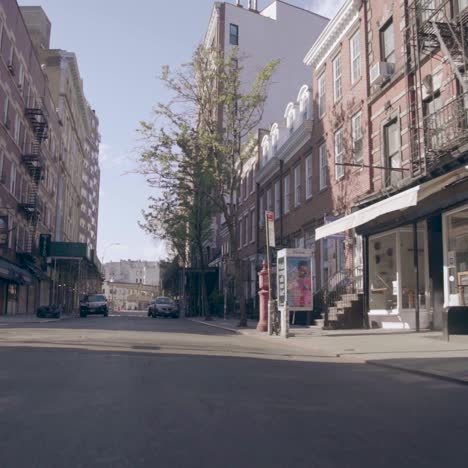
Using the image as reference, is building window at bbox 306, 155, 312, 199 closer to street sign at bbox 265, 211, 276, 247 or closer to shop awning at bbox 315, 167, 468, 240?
street sign at bbox 265, 211, 276, 247

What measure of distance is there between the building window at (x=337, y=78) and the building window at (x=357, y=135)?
94.7 inches

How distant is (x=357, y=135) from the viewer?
73.2 feet

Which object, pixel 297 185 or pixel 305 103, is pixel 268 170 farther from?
pixel 305 103

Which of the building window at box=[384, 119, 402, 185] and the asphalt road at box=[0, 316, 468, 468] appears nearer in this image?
the asphalt road at box=[0, 316, 468, 468]

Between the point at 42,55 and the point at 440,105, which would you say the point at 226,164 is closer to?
the point at 440,105

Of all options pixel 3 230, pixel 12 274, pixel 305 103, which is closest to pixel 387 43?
pixel 305 103

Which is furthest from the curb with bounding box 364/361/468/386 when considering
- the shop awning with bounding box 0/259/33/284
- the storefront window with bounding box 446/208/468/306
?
the shop awning with bounding box 0/259/33/284

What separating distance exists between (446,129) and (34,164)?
37.0 metres

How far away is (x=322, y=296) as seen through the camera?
24062 millimetres

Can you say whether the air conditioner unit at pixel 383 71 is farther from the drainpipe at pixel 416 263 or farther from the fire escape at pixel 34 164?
the fire escape at pixel 34 164

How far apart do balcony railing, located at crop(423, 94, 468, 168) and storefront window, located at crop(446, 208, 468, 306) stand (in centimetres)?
176

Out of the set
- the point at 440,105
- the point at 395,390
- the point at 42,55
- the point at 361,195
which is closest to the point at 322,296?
the point at 361,195

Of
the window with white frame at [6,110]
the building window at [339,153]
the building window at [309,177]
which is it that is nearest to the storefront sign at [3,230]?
the window with white frame at [6,110]

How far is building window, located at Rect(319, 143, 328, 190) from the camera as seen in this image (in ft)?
83.4
